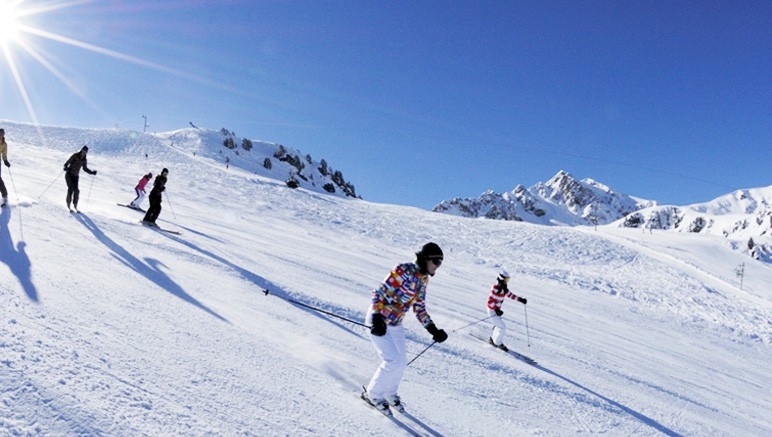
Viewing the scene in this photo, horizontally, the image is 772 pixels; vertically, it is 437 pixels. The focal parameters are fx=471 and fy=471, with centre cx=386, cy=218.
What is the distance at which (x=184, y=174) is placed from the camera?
3634 cm

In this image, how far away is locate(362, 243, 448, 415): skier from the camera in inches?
195

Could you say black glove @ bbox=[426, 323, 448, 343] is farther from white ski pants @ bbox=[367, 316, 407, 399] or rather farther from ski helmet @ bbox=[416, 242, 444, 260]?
ski helmet @ bbox=[416, 242, 444, 260]

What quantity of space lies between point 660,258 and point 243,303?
31.4 metres

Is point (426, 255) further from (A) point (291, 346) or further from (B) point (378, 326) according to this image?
(A) point (291, 346)

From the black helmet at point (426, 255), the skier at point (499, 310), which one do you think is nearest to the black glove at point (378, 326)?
the black helmet at point (426, 255)

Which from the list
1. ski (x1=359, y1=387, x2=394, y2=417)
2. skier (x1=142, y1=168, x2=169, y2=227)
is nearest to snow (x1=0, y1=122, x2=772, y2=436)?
ski (x1=359, y1=387, x2=394, y2=417)

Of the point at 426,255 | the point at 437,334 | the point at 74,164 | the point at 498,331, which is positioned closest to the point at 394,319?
the point at 437,334

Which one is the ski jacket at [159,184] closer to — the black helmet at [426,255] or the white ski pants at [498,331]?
the white ski pants at [498,331]

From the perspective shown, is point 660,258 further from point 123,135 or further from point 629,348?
point 123,135

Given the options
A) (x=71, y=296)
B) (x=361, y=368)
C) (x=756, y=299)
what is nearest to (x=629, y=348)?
(x=361, y=368)

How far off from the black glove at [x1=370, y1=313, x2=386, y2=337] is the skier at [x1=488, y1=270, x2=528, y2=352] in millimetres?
5216

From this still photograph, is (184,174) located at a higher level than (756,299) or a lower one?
lower

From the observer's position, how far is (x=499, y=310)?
10031 millimetres

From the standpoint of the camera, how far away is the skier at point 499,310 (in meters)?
9.62
